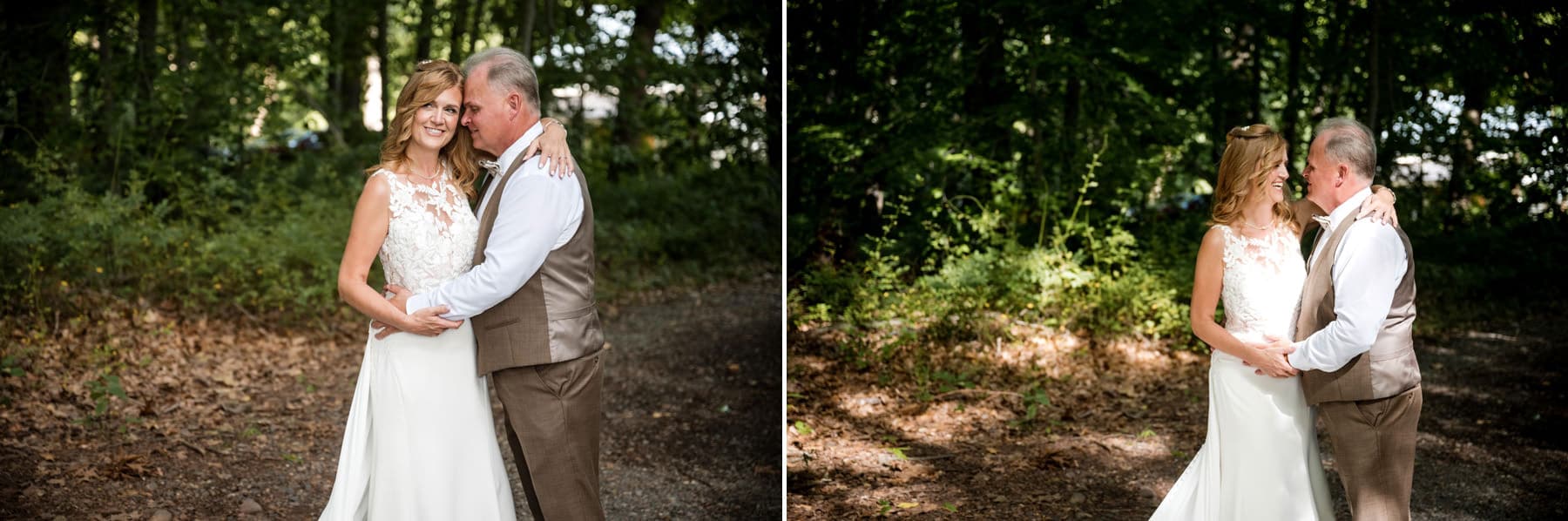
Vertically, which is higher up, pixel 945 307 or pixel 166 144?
pixel 166 144

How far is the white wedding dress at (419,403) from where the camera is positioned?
304cm

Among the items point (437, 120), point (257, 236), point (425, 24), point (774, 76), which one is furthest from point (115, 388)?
point (425, 24)

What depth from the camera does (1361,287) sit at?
298 centimetres

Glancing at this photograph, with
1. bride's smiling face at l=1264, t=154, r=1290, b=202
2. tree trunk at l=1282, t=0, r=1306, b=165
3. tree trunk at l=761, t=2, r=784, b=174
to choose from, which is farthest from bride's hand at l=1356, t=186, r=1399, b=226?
tree trunk at l=1282, t=0, r=1306, b=165

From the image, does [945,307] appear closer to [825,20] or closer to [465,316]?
[825,20]

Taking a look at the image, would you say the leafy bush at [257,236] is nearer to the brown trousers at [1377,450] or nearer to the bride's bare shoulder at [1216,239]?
the bride's bare shoulder at [1216,239]

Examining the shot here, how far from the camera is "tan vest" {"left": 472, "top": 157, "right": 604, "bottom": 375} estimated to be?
3.02 metres

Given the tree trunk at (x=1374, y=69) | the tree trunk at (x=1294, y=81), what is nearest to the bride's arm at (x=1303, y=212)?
the tree trunk at (x=1294, y=81)

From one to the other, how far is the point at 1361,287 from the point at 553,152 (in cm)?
223

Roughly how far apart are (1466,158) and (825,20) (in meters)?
5.82

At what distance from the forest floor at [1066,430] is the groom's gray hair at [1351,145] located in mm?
1994

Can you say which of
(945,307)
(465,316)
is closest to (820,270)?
(945,307)

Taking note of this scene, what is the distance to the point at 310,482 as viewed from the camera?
496cm

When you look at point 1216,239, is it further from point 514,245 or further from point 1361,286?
point 514,245
